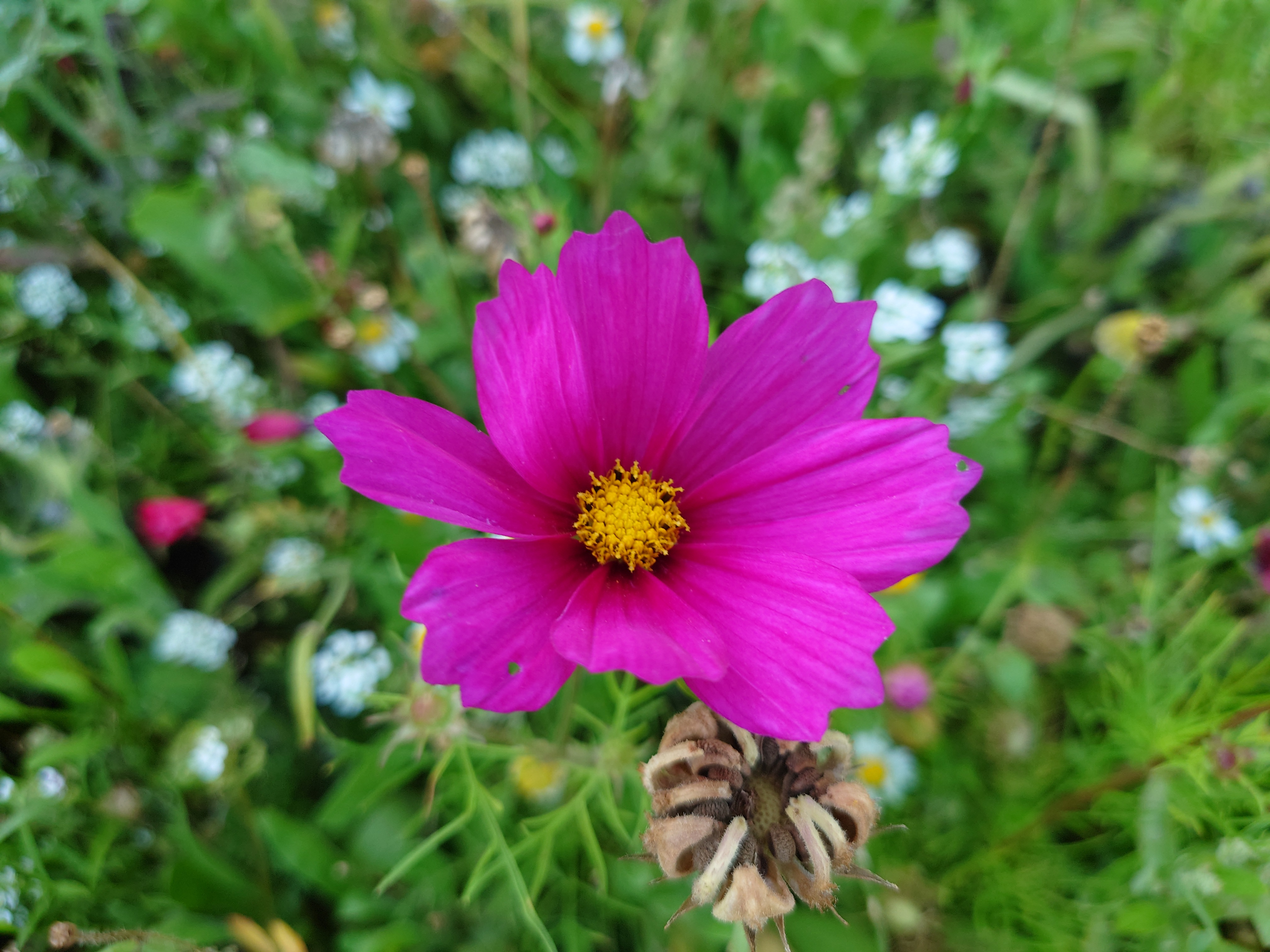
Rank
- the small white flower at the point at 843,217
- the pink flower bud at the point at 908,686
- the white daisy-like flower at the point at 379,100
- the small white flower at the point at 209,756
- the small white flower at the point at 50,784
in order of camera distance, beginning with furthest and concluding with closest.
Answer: the white daisy-like flower at the point at 379,100
the small white flower at the point at 843,217
the pink flower bud at the point at 908,686
the small white flower at the point at 209,756
the small white flower at the point at 50,784

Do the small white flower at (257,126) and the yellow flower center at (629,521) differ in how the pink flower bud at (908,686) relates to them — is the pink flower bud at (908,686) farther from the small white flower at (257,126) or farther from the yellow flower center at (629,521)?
the small white flower at (257,126)

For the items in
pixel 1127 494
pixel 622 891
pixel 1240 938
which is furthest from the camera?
pixel 1127 494

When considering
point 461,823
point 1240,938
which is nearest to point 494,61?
point 461,823

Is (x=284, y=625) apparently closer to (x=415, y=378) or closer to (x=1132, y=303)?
(x=415, y=378)

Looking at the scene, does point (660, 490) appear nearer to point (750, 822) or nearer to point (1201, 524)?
point (750, 822)

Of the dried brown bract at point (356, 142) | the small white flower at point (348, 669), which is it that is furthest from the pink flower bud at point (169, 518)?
the dried brown bract at point (356, 142)
